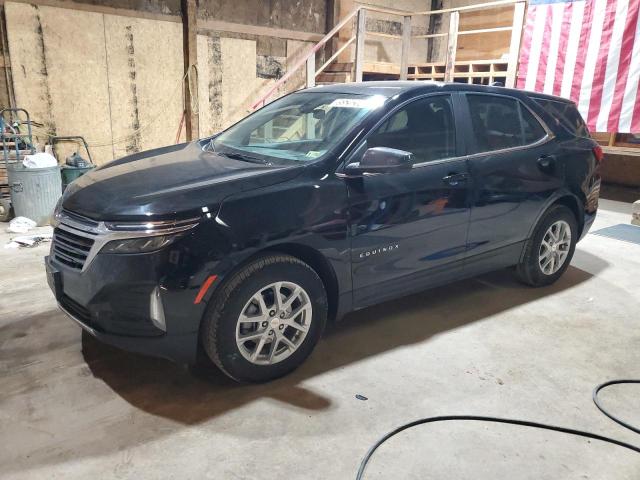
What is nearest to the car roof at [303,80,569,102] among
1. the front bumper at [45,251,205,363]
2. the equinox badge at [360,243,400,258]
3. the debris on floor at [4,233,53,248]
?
the equinox badge at [360,243,400,258]

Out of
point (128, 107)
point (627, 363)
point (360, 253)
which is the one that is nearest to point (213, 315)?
point (360, 253)

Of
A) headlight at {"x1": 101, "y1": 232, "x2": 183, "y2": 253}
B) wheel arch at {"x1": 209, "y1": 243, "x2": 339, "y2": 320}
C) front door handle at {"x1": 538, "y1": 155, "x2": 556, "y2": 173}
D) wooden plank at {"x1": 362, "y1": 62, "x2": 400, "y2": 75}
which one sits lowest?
wheel arch at {"x1": 209, "y1": 243, "x2": 339, "y2": 320}

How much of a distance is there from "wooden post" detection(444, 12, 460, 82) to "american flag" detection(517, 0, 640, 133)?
3.32ft

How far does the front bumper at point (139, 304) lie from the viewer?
2191mm

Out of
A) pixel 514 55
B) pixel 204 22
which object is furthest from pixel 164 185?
pixel 514 55

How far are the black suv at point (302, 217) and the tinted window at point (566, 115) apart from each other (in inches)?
1.0

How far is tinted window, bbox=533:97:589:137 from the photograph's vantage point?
3.82 metres

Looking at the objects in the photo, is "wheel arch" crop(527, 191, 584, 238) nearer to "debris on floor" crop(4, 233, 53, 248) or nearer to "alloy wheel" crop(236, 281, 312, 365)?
"alloy wheel" crop(236, 281, 312, 365)

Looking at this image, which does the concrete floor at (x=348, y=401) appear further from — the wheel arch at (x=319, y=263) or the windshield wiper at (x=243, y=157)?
the windshield wiper at (x=243, y=157)

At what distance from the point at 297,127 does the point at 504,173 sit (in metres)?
1.41

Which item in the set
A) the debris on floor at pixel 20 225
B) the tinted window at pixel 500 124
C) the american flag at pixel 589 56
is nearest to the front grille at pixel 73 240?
the tinted window at pixel 500 124

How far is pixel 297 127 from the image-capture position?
128 inches

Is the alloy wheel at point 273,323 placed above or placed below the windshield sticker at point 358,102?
below

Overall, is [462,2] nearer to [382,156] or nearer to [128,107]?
[128,107]
